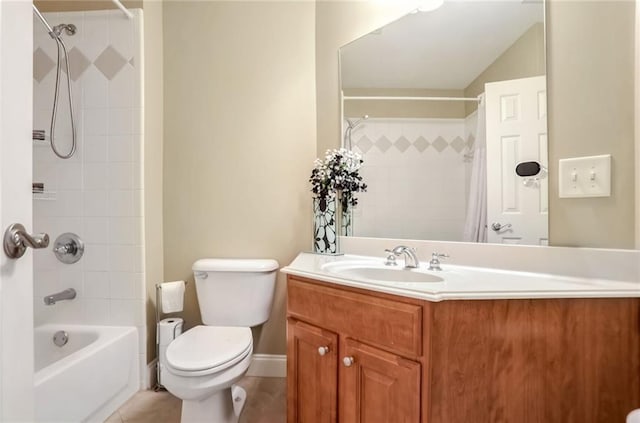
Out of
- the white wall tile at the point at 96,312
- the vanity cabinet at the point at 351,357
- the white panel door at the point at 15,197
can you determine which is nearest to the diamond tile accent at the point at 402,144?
the vanity cabinet at the point at 351,357

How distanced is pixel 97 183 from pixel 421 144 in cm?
182

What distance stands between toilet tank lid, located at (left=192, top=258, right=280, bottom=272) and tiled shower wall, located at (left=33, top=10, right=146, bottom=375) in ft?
1.17

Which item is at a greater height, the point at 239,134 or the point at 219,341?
the point at 239,134

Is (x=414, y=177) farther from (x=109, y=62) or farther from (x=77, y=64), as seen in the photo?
(x=77, y=64)

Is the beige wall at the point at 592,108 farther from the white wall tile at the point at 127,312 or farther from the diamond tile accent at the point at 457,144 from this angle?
the white wall tile at the point at 127,312

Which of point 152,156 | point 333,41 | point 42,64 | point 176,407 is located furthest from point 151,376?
point 333,41

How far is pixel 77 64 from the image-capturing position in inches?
71.7

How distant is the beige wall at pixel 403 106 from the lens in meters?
1.48

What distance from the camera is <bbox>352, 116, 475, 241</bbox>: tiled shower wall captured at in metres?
1.45

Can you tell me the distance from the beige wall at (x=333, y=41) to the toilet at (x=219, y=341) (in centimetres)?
88

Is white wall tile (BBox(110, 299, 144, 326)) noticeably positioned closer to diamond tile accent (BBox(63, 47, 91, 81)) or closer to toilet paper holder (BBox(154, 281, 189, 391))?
toilet paper holder (BBox(154, 281, 189, 391))

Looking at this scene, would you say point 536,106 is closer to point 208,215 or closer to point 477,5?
point 477,5

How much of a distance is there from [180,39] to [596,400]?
8.55 ft

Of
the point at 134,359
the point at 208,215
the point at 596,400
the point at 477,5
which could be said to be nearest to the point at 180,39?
the point at 208,215
